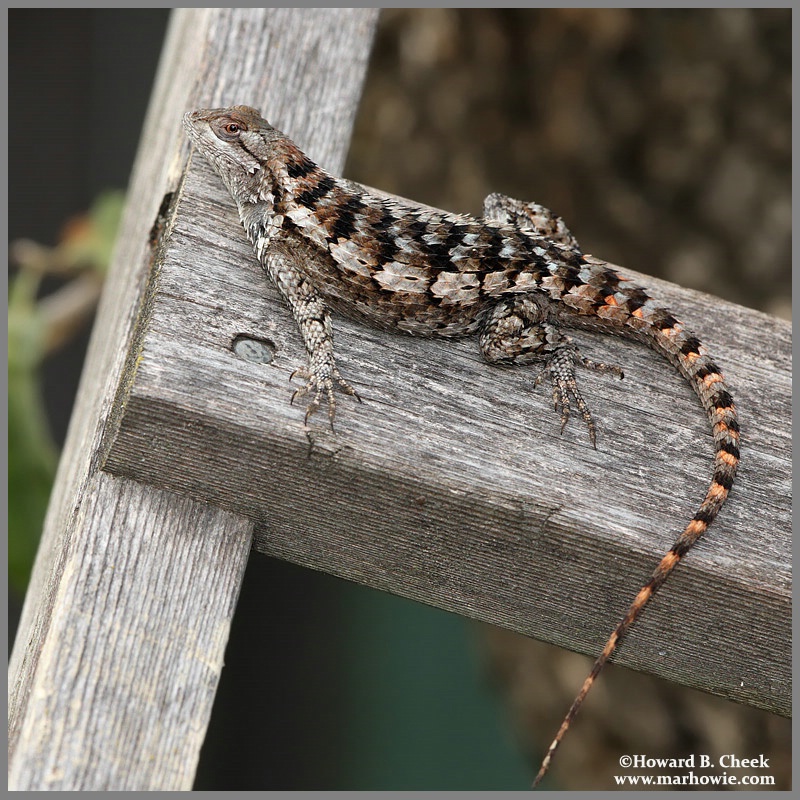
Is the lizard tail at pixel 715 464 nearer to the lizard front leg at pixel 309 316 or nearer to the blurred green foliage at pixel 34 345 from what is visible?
the lizard front leg at pixel 309 316

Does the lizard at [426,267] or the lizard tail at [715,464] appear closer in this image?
the lizard tail at [715,464]

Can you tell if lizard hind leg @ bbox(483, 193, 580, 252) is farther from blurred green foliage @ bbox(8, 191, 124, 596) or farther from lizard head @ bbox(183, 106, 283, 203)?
blurred green foliage @ bbox(8, 191, 124, 596)

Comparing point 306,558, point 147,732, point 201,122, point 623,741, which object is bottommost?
point 623,741

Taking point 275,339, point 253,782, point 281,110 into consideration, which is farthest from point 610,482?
point 253,782

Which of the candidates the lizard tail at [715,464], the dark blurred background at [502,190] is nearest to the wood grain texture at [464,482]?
the lizard tail at [715,464]

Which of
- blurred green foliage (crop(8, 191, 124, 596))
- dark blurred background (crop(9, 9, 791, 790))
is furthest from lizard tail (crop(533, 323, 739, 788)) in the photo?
dark blurred background (crop(9, 9, 791, 790))

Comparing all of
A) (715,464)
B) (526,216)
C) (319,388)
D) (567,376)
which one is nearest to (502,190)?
(526,216)

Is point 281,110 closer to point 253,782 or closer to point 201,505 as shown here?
point 201,505
